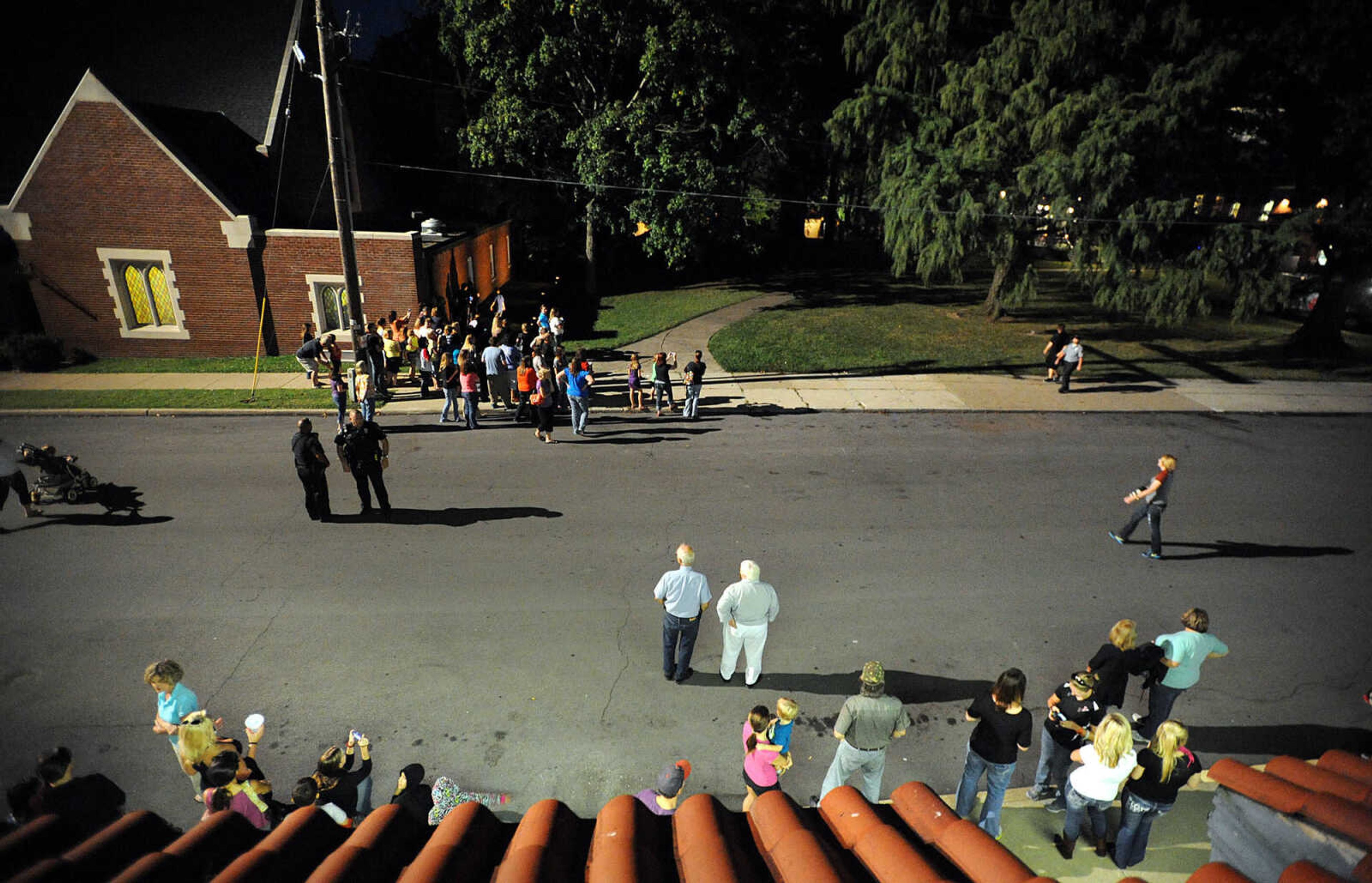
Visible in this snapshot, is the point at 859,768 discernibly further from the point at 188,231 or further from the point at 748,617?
the point at 188,231

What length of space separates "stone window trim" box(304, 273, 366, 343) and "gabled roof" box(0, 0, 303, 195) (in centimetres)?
603

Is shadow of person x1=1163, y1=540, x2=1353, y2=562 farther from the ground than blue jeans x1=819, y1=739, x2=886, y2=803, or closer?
closer

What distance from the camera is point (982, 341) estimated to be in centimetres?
2308

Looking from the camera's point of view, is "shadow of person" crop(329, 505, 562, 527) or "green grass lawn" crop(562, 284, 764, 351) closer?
"shadow of person" crop(329, 505, 562, 527)

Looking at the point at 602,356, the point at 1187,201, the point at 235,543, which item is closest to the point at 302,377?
the point at 602,356

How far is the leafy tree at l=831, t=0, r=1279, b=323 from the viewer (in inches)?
753

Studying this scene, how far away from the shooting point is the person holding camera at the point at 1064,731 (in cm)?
540

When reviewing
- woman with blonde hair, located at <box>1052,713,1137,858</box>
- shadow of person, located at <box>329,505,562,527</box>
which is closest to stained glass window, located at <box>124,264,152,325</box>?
shadow of person, located at <box>329,505,562,527</box>

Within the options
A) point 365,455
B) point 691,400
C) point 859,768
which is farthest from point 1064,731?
point 691,400

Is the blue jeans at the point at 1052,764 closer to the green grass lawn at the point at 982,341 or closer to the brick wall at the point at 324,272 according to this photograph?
the green grass lawn at the point at 982,341

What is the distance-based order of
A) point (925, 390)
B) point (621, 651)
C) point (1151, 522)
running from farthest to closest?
point (925, 390) < point (1151, 522) < point (621, 651)

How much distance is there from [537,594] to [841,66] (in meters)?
34.7

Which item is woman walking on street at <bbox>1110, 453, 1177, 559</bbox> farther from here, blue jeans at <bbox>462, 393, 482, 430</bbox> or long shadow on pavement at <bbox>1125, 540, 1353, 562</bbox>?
blue jeans at <bbox>462, 393, 482, 430</bbox>

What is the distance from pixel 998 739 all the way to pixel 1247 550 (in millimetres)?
7520
